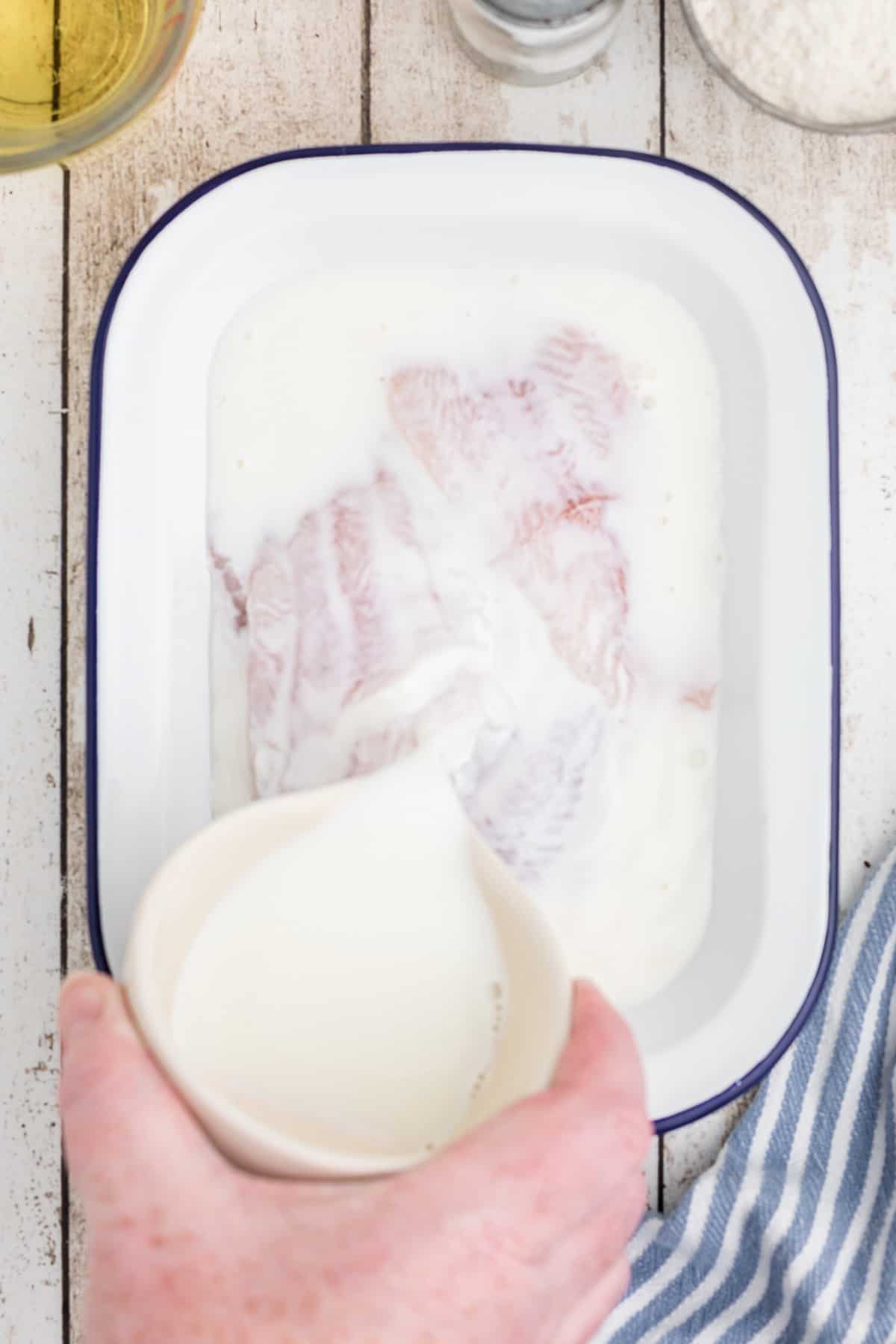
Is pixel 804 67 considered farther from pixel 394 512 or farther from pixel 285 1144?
pixel 285 1144

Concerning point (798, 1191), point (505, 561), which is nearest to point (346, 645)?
point (505, 561)

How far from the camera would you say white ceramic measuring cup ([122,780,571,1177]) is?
0.34m

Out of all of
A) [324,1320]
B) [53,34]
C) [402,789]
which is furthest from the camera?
[53,34]

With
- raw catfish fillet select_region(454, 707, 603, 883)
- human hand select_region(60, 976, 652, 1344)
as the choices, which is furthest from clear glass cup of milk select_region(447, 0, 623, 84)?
human hand select_region(60, 976, 652, 1344)

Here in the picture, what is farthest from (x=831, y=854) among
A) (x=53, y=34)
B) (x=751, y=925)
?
(x=53, y=34)

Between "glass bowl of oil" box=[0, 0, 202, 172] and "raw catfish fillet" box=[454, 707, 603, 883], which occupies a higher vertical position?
"glass bowl of oil" box=[0, 0, 202, 172]

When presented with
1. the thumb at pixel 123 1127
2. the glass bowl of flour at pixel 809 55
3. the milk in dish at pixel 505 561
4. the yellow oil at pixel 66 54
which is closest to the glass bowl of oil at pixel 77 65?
the yellow oil at pixel 66 54

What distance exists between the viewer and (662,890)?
54 cm

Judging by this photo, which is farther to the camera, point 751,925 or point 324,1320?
point 751,925

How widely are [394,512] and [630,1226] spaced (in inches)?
11.3

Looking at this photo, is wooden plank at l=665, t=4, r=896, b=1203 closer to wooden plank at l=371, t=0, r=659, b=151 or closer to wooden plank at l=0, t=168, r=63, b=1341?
wooden plank at l=371, t=0, r=659, b=151

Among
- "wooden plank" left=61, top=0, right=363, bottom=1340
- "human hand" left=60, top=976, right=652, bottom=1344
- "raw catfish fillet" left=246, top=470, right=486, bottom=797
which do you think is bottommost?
"human hand" left=60, top=976, right=652, bottom=1344

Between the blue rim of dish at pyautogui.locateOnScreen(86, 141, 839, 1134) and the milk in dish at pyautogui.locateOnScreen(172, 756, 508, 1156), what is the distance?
105 mm

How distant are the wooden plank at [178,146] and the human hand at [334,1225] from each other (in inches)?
9.6
